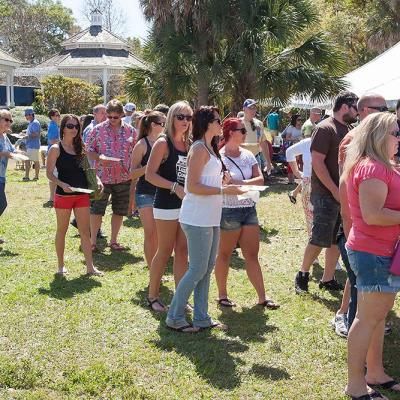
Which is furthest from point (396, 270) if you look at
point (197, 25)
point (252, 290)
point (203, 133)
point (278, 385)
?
point (197, 25)

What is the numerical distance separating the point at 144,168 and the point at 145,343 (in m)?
1.90

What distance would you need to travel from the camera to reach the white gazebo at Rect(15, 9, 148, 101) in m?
41.2

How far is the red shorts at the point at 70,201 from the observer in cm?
651

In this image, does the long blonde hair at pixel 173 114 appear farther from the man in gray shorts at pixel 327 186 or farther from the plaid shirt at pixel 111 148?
the plaid shirt at pixel 111 148

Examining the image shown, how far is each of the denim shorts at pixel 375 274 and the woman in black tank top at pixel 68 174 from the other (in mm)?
3499

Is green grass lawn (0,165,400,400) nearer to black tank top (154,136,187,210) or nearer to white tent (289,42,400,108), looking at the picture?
black tank top (154,136,187,210)

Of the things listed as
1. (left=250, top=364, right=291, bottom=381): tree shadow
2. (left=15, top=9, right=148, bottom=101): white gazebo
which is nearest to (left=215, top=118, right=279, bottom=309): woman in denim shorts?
(left=250, top=364, right=291, bottom=381): tree shadow

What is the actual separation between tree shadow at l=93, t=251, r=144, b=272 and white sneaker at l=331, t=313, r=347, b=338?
281 centimetres

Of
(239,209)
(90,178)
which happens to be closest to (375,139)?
(239,209)

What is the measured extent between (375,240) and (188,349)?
1761 mm

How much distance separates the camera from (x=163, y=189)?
17.3 ft

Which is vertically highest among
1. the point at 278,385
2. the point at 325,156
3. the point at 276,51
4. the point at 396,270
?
the point at 276,51

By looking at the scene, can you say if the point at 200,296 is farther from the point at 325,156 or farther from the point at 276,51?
the point at 276,51

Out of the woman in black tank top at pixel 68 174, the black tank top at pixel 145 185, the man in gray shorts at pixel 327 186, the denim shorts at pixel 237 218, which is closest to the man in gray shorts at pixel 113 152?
the woman in black tank top at pixel 68 174
